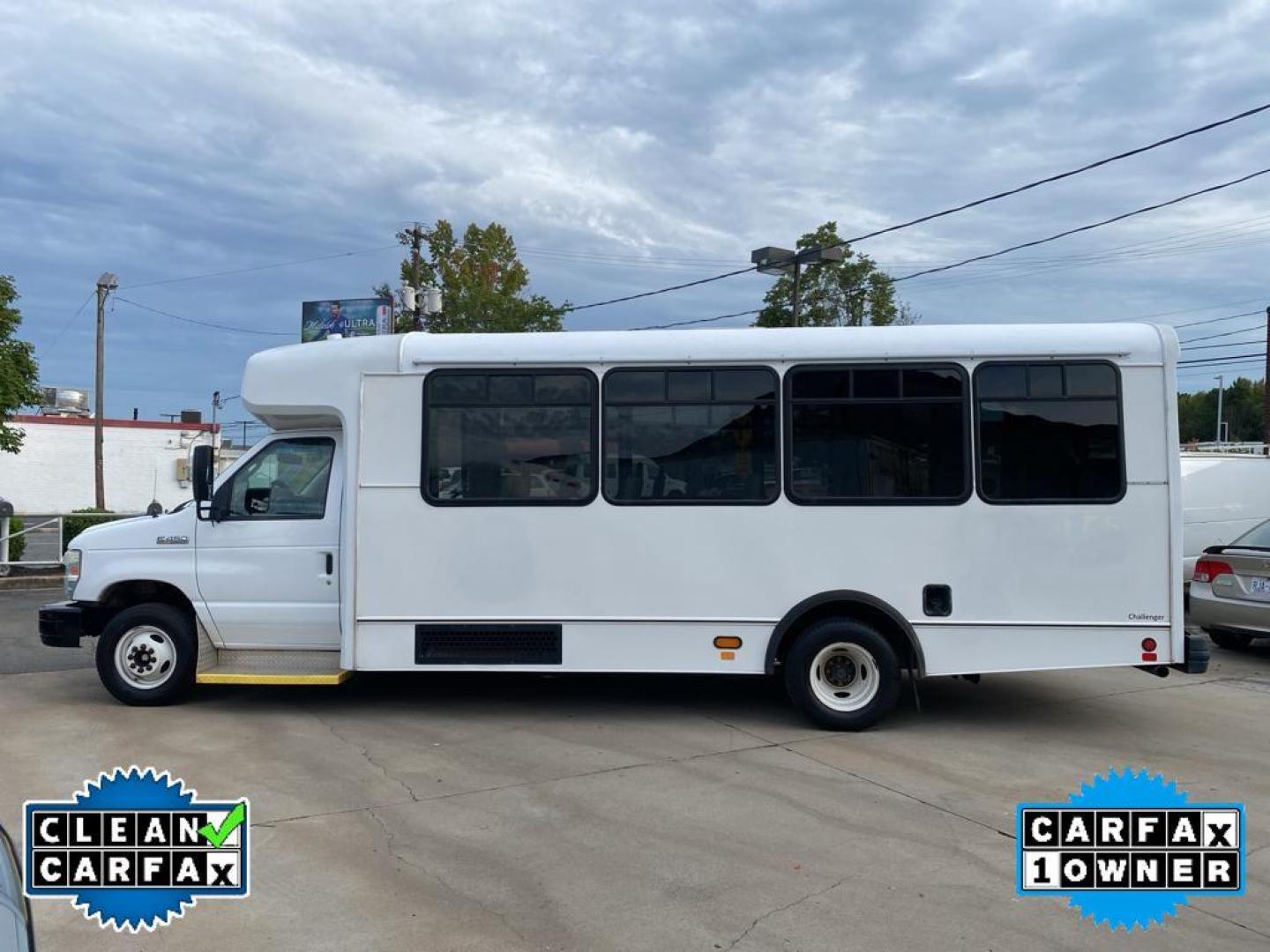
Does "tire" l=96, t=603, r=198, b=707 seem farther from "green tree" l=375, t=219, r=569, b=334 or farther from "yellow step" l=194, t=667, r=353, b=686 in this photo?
"green tree" l=375, t=219, r=569, b=334

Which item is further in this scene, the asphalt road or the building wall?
the building wall

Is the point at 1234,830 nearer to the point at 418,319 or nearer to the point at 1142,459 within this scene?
the point at 1142,459

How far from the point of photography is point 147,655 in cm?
754

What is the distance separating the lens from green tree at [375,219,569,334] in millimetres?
29906

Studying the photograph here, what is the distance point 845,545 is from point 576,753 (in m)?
2.33

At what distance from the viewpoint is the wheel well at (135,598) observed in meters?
7.62

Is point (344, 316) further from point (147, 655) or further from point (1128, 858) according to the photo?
point (1128, 858)

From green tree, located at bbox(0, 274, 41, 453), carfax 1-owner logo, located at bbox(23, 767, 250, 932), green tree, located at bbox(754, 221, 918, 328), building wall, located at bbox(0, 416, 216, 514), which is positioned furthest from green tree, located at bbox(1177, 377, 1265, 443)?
carfax 1-owner logo, located at bbox(23, 767, 250, 932)

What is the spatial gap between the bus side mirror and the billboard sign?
78.4ft

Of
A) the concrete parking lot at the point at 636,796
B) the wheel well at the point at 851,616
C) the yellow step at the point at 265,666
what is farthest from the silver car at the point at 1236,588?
the yellow step at the point at 265,666

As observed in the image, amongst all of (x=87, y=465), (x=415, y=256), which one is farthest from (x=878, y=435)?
(x=87, y=465)

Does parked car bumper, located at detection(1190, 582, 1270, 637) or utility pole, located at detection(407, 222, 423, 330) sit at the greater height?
utility pole, located at detection(407, 222, 423, 330)

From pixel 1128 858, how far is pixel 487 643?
4353 mm

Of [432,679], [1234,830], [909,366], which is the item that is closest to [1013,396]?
[909,366]
